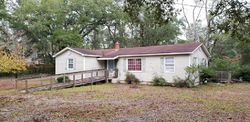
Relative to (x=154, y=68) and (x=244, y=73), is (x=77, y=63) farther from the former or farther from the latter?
(x=244, y=73)

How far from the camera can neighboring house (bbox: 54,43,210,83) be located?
19.3 meters

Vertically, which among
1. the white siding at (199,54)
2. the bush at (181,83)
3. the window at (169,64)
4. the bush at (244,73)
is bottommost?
the bush at (181,83)

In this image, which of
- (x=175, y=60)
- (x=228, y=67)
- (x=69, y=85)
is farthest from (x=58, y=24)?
(x=228, y=67)

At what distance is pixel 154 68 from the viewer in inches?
804

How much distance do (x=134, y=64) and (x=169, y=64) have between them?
3.17 m

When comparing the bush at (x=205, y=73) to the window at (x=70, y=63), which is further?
the window at (x=70, y=63)

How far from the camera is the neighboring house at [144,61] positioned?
19.3 m

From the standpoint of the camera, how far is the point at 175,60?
63.8 feet

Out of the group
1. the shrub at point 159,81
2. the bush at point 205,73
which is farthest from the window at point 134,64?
the bush at point 205,73

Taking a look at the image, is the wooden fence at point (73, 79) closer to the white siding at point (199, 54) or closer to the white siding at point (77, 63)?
the white siding at point (77, 63)

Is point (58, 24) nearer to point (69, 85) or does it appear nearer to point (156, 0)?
point (69, 85)

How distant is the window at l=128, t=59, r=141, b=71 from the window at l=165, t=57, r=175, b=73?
8.08ft

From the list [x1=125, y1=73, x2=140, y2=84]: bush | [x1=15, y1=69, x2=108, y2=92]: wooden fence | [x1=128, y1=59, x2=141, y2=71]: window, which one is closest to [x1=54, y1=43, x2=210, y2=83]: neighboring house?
[x1=128, y1=59, x2=141, y2=71]: window

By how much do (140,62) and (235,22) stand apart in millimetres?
15065
